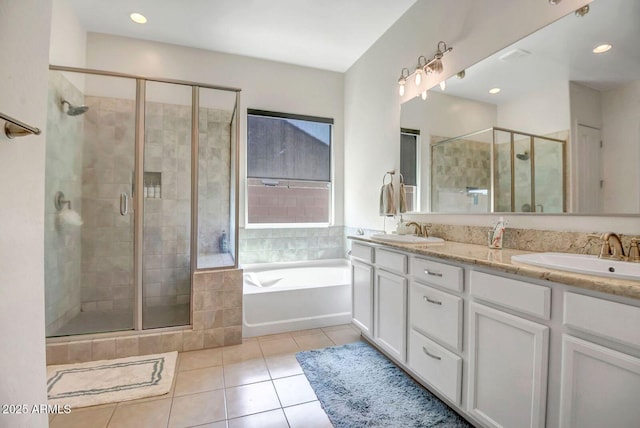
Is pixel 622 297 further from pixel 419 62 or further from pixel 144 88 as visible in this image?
pixel 144 88

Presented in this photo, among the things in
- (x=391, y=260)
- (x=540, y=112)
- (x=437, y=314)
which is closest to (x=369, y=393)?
(x=437, y=314)

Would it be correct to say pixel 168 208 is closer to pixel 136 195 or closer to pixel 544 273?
pixel 136 195

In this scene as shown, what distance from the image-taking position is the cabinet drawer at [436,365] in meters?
1.45

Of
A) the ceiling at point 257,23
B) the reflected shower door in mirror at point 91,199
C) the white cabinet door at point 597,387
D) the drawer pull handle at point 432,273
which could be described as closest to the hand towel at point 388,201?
the drawer pull handle at point 432,273

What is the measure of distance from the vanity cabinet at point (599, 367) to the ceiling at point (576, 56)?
3.56 feet

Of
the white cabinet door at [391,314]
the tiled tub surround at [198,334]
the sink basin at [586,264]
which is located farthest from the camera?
the tiled tub surround at [198,334]

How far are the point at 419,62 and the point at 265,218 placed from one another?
2299 millimetres

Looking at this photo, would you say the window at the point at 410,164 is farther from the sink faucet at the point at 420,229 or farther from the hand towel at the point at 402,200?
the sink faucet at the point at 420,229

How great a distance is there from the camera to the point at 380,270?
2094 mm

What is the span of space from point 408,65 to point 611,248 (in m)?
2.05

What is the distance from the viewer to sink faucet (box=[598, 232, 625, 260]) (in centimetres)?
121

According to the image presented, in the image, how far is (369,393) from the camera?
1.76 metres

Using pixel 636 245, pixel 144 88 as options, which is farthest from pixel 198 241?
pixel 636 245

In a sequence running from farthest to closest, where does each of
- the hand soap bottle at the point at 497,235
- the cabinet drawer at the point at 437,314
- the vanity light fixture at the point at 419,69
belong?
1. the vanity light fixture at the point at 419,69
2. the hand soap bottle at the point at 497,235
3. the cabinet drawer at the point at 437,314
